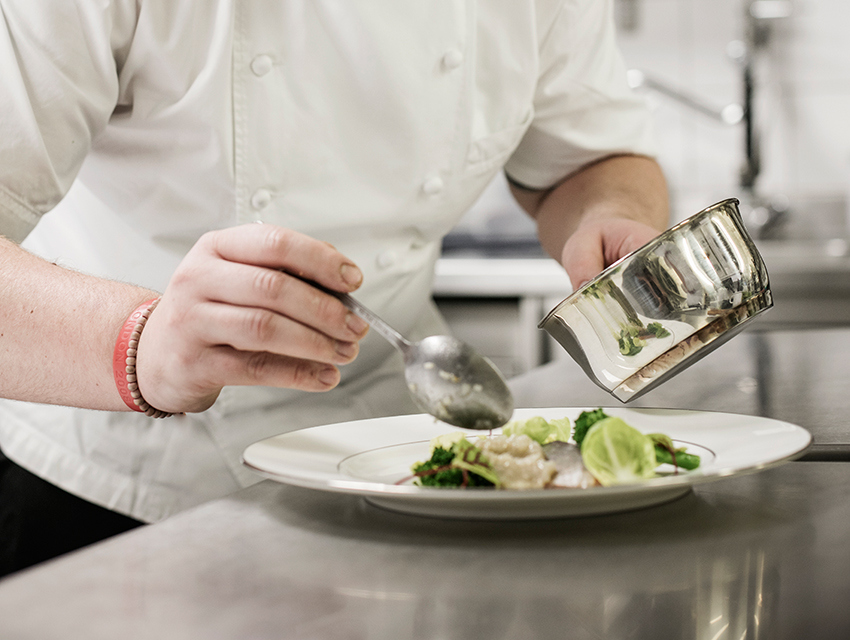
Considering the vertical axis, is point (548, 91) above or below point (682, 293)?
above

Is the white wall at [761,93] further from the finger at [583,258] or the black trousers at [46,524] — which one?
the black trousers at [46,524]

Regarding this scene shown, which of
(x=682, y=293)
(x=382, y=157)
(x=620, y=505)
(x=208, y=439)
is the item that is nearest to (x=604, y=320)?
(x=682, y=293)

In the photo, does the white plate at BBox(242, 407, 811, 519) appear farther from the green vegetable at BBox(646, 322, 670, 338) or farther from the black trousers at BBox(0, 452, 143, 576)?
the black trousers at BBox(0, 452, 143, 576)

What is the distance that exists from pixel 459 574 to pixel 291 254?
22 centimetres

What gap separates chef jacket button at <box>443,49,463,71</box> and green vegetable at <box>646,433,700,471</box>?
582 millimetres

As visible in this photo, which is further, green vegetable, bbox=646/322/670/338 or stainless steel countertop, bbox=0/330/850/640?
green vegetable, bbox=646/322/670/338

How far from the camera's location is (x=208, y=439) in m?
1.04

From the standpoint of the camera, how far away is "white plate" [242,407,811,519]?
466mm

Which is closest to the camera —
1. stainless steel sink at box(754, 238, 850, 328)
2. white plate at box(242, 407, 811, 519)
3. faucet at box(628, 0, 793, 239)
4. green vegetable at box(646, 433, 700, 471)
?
white plate at box(242, 407, 811, 519)

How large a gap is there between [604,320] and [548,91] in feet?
2.13

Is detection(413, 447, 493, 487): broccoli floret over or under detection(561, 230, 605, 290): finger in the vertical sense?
under

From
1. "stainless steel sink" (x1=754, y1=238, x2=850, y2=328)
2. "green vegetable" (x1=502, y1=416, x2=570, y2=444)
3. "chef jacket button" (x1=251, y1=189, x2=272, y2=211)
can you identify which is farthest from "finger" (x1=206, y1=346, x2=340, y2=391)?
"stainless steel sink" (x1=754, y1=238, x2=850, y2=328)

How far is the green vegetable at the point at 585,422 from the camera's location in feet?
2.09

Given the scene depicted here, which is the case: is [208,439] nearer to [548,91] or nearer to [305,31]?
[305,31]
